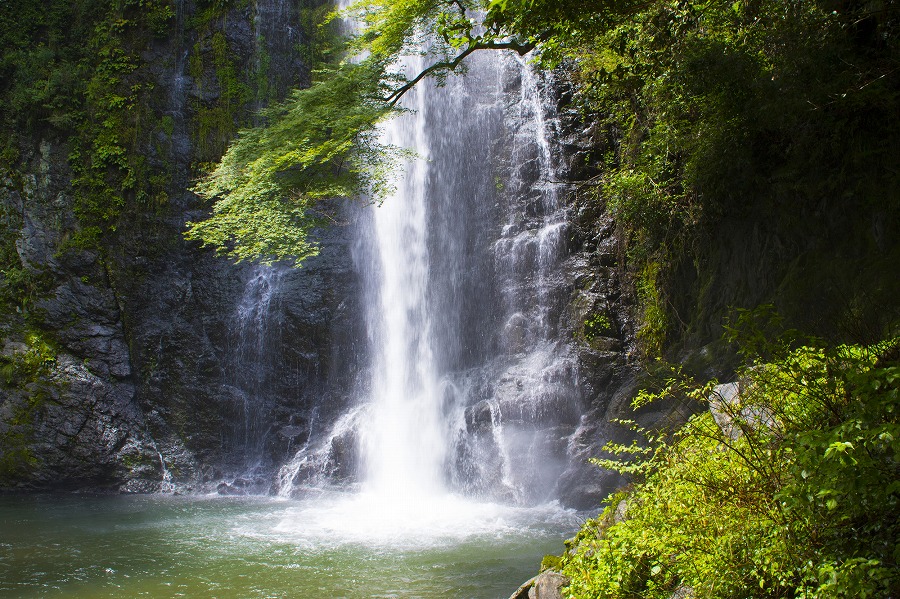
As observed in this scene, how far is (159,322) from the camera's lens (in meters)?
14.6

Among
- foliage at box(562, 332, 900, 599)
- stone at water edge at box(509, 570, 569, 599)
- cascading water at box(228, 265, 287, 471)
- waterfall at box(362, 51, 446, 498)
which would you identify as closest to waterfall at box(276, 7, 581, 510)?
waterfall at box(362, 51, 446, 498)

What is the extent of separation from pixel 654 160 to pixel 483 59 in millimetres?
7016

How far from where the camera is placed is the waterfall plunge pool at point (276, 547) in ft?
21.9

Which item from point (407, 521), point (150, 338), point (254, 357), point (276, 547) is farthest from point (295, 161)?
point (150, 338)

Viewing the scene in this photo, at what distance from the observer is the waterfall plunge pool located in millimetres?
6672

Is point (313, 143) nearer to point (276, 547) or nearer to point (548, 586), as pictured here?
point (276, 547)

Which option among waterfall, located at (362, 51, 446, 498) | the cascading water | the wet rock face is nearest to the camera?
waterfall, located at (362, 51, 446, 498)

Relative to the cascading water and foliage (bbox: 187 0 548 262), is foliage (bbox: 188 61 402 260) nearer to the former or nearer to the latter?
foliage (bbox: 187 0 548 262)

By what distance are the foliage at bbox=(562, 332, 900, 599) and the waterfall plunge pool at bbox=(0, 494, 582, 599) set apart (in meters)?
2.88

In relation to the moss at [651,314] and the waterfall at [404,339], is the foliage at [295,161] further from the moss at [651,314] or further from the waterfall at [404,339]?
the moss at [651,314]

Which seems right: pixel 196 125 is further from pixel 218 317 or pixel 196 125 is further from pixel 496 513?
pixel 496 513

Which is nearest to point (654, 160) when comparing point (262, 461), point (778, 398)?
point (778, 398)

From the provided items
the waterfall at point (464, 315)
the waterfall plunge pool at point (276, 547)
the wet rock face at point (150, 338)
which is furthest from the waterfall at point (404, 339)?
the waterfall plunge pool at point (276, 547)

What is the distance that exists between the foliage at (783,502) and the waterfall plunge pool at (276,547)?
2.88m
